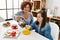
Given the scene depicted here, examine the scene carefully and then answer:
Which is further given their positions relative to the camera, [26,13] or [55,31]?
[26,13]

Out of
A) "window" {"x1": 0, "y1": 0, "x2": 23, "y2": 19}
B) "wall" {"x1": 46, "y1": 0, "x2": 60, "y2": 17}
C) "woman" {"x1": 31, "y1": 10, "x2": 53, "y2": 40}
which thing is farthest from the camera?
"window" {"x1": 0, "y1": 0, "x2": 23, "y2": 19}

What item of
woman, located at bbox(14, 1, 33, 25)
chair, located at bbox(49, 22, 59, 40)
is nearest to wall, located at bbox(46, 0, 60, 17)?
woman, located at bbox(14, 1, 33, 25)

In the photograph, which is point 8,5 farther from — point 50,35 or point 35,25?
point 50,35

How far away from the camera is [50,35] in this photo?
1531mm

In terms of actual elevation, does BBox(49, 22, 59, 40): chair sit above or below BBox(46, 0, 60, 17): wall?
below

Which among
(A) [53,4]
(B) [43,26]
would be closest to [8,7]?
(A) [53,4]

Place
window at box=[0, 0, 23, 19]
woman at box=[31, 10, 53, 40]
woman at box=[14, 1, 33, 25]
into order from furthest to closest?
window at box=[0, 0, 23, 19] → woman at box=[14, 1, 33, 25] → woman at box=[31, 10, 53, 40]

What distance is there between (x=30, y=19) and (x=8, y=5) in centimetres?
182

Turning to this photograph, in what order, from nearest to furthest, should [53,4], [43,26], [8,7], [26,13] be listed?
[43,26] < [26,13] < [53,4] < [8,7]

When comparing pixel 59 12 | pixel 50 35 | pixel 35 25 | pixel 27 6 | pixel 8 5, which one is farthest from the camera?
pixel 8 5

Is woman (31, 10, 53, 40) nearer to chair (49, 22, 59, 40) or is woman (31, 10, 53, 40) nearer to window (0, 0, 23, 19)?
chair (49, 22, 59, 40)

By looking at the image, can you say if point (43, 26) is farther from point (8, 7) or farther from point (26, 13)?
point (8, 7)

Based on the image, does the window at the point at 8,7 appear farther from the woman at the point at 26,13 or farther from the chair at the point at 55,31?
the chair at the point at 55,31

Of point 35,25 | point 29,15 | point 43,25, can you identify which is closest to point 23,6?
point 29,15
